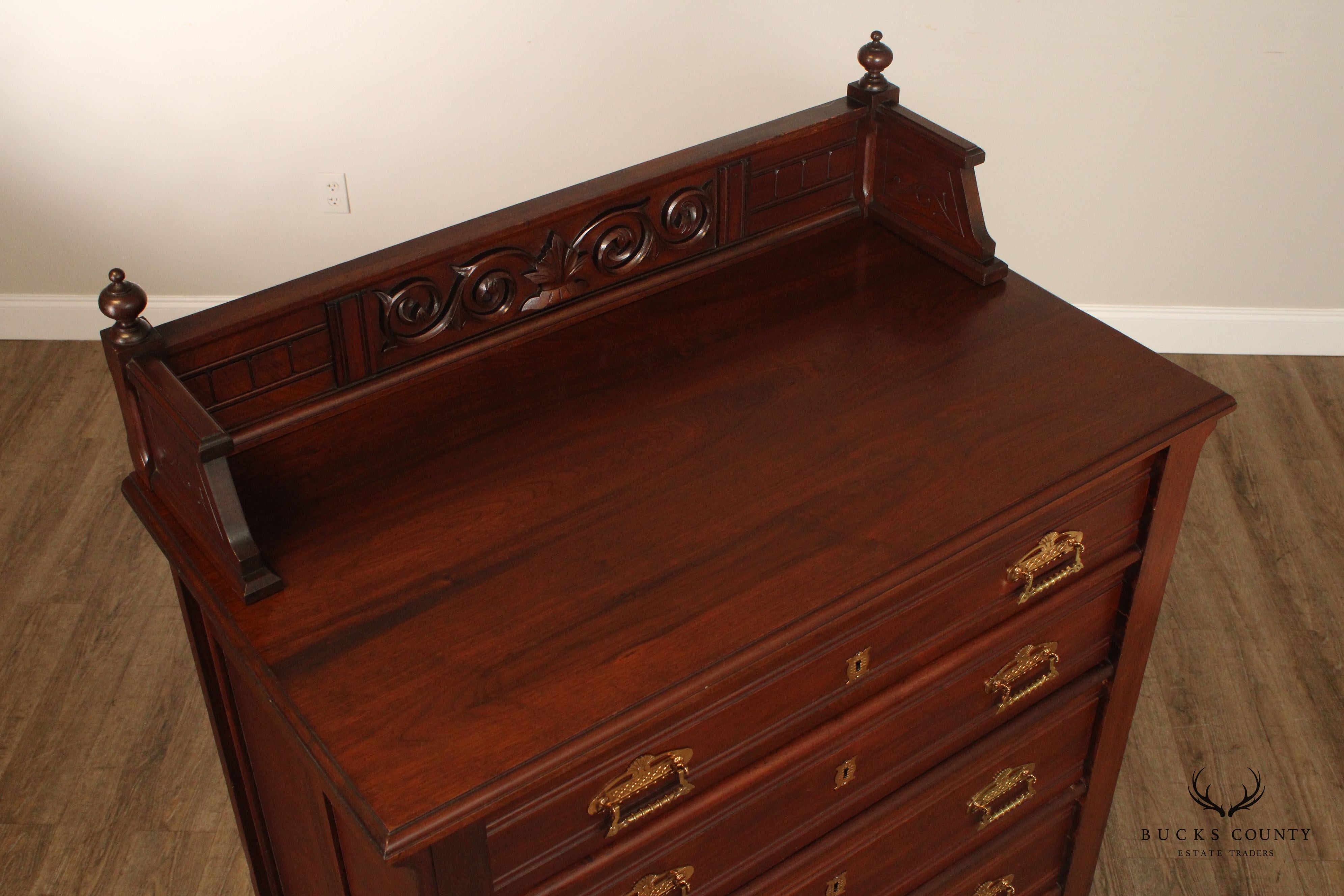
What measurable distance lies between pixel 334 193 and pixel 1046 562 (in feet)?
7.96

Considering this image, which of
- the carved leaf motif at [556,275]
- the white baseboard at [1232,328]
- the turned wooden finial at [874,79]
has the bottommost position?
the white baseboard at [1232,328]

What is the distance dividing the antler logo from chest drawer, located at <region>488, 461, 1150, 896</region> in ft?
3.31

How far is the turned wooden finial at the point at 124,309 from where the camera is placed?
1.52 metres

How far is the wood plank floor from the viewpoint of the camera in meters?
2.59

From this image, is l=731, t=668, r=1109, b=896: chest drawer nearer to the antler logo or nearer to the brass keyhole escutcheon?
the brass keyhole escutcheon

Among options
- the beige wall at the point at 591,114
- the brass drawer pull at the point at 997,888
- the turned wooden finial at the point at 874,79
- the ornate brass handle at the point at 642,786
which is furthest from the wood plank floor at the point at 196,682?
the turned wooden finial at the point at 874,79

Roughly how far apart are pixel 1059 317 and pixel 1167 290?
80.2 inches

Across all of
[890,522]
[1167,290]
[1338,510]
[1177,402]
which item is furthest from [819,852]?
[1167,290]

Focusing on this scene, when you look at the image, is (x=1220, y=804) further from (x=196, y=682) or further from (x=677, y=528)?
(x=196, y=682)

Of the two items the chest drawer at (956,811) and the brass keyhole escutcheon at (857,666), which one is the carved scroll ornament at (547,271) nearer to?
the brass keyhole escutcheon at (857,666)

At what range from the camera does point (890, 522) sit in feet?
5.34

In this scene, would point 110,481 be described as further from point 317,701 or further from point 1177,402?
point 1177,402

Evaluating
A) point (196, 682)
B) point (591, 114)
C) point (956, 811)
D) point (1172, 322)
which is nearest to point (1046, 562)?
point (956, 811)

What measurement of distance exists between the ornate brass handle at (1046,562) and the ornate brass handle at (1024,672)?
119 mm
